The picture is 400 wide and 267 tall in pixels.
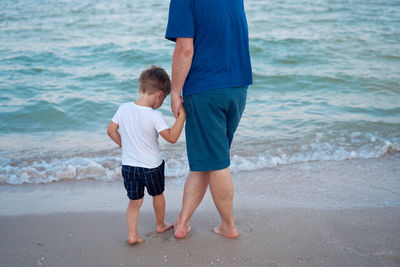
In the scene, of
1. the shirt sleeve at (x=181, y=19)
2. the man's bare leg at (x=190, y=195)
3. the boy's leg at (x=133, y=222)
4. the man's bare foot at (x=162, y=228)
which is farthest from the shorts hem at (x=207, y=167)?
the shirt sleeve at (x=181, y=19)

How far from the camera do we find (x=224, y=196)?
2504mm

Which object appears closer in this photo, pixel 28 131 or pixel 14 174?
pixel 14 174

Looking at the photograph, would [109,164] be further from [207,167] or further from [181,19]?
[181,19]

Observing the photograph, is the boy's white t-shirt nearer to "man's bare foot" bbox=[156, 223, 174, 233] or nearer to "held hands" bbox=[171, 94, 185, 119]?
"held hands" bbox=[171, 94, 185, 119]

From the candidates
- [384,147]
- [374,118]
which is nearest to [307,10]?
[374,118]

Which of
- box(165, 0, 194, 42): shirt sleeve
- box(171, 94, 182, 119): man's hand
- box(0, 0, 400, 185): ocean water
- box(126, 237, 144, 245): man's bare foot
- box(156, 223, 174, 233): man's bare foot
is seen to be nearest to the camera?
box(165, 0, 194, 42): shirt sleeve

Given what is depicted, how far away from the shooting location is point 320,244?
249cm

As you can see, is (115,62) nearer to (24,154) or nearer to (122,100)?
(122,100)

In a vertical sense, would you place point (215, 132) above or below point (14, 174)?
above

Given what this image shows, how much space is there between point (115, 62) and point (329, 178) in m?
6.23

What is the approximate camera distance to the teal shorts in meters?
2.28

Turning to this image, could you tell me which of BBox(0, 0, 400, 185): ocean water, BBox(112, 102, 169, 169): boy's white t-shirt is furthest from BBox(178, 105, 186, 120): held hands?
BBox(0, 0, 400, 185): ocean water

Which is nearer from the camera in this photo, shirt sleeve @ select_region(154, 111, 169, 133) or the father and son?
the father and son

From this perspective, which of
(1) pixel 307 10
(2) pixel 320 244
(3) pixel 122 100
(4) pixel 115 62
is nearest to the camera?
(2) pixel 320 244
